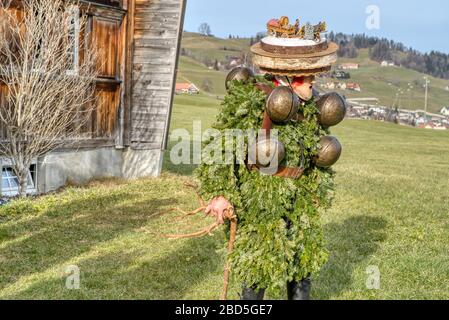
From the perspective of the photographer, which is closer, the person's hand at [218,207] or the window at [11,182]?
the person's hand at [218,207]

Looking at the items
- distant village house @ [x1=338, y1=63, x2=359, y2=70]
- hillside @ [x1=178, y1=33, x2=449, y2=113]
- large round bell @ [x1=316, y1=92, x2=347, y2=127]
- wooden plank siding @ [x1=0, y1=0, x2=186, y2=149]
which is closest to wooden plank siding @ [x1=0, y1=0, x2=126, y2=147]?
wooden plank siding @ [x1=0, y1=0, x2=186, y2=149]

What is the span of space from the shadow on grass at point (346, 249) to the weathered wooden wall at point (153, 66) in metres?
5.63

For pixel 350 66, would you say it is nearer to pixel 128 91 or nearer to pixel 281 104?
pixel 128 91

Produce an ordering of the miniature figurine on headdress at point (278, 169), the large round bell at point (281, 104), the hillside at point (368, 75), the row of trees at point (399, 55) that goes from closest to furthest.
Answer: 1. the large round bell at point (281, 104)
2. the miniature figurine on headdress at point (278, 169)
3. the hillside at point (368, 75)
4. the row of trees at point (399, 55)

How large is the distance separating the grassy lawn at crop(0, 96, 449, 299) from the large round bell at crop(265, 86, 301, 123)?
1.42 meters

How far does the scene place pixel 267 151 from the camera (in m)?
4.79

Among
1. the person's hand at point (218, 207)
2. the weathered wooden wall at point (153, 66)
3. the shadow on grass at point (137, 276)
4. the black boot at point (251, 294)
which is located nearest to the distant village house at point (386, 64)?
the weathered wooden wall at point (153, 66)

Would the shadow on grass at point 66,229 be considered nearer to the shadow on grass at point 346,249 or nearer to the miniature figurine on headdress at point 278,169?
the shadow on grass at point 346,249

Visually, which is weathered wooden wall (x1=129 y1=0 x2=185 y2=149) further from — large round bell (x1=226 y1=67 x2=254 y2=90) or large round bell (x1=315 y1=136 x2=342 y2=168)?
large round bell (x1=315 y1=136 x2=342 y2=168)

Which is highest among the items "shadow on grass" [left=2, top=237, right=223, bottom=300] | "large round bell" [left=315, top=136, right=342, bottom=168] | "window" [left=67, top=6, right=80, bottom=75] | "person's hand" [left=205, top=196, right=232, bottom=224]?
"window" [left=67, top=6, right=80, bottom=75]

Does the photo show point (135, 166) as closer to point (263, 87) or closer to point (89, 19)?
point (89, 19)

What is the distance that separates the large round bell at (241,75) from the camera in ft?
17.9

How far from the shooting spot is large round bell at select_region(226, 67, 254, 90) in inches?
214

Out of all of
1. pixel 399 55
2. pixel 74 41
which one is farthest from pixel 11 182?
pixel 399 55
